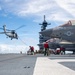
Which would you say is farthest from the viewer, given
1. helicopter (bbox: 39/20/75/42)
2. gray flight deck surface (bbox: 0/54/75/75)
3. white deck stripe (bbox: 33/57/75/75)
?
helicopter (bbox: 39/20/75/42)

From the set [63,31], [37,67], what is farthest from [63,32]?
[37,67]

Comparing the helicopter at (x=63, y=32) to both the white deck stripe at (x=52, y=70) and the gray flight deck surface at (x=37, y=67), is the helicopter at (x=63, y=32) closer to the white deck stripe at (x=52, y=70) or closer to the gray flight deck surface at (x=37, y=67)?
the gray flight deck surface at (x=37, y=67)

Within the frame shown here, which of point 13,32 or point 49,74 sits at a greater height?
point 13,32

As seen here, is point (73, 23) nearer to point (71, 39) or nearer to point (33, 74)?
point (71, 39)

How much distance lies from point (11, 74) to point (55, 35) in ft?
104

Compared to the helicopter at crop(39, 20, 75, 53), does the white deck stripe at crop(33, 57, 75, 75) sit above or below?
below

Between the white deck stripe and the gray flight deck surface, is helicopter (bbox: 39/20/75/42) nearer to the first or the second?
the gray flight deck surface

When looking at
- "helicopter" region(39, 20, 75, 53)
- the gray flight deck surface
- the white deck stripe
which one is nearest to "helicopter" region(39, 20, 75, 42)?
"helicopter" region(39, 20, 75, 53)

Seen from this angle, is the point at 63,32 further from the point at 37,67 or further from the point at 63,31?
the point at 37,67

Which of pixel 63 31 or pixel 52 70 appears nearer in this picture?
pixel 52 70

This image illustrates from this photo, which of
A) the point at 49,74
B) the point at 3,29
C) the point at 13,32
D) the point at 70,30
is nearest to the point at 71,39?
the point at 70,30

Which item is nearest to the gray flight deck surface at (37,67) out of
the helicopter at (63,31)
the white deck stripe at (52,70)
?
the white deck stripe at (52,70)

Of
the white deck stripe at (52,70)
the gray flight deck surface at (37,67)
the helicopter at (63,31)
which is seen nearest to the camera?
the white deck stripe at (52,70)

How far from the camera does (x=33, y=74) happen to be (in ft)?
31.6
